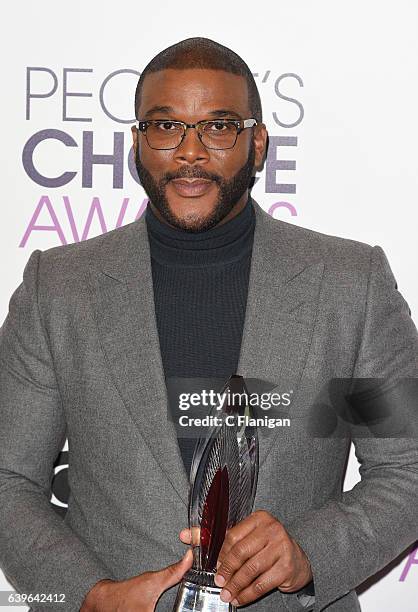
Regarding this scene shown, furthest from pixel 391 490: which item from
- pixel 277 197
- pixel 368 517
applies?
pixel 277 197

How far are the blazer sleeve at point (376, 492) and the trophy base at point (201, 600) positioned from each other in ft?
0.73

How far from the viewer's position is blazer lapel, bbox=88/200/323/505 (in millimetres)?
1797

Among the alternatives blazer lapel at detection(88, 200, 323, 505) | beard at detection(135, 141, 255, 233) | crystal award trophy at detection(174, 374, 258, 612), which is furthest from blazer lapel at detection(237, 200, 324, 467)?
crystal award trophy at detection(174, 374, 258, 612)

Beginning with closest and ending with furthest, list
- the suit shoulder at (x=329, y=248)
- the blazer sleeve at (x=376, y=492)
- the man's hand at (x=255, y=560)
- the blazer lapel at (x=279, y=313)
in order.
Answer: the man's hand at (x=255, y=560)
the blazer sleeve at (x=376, y=492)
the blazer lapel at (x=279, y=313)
the suit shoulder at (x=329, y=248)

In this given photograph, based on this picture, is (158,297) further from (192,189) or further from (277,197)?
(277,197)

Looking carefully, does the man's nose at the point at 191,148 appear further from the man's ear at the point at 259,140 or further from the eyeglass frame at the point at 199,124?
the man's ear at the point at 259,140

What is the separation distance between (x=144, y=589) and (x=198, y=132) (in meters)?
0.88

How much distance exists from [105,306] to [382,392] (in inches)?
23.2

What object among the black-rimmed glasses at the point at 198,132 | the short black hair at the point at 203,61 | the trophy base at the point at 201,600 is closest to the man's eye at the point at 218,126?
the black-rimmed glasses at the point at 198,132

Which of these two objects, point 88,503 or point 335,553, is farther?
point 88,503

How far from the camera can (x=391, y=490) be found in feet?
5.88

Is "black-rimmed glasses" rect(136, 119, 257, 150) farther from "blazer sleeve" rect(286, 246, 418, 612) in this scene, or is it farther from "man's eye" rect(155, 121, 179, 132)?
"blazer sleeve" rect(286, 246, 418, 612)

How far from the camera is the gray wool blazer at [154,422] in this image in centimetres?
177

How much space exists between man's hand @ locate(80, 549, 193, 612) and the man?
79 mm
